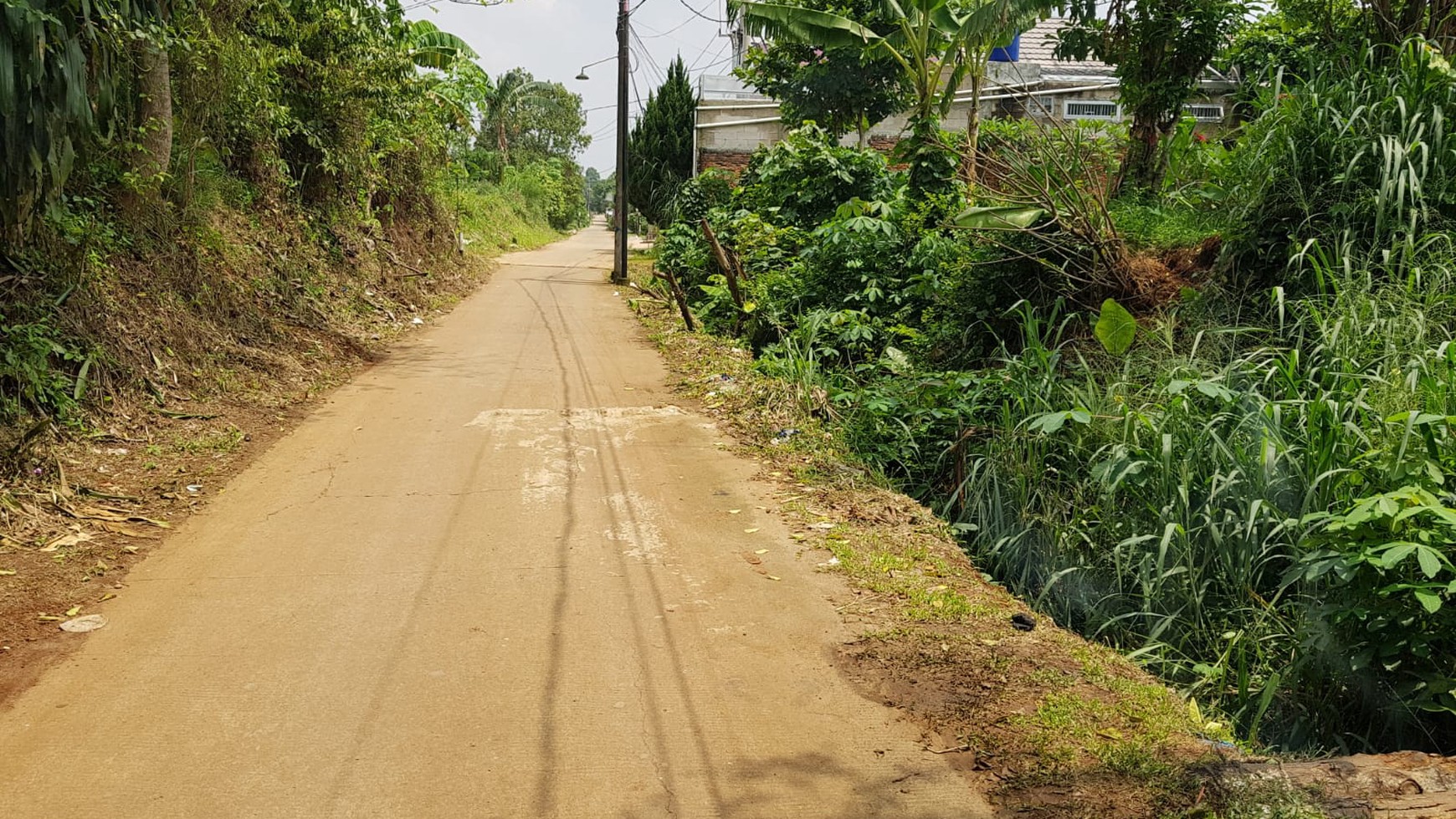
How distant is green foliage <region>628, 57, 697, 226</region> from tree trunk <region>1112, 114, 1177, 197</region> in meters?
16.4

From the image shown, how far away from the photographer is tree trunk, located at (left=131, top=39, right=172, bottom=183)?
8883mm

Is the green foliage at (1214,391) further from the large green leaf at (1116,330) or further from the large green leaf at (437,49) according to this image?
the large green leaf at (437,49)

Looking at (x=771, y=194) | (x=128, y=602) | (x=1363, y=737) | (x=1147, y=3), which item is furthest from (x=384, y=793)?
(x=771, y=194)

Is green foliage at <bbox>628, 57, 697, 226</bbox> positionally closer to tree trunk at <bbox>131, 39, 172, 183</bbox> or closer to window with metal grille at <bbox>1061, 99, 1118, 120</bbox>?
window with metal grille at <bbox>1061, 99, 1118, 120</bbox>

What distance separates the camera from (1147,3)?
37.4ft

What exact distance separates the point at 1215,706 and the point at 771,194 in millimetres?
11963

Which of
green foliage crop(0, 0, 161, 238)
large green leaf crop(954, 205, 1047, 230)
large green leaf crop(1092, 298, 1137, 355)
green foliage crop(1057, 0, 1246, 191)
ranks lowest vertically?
large green leaf crop(1092, 298, 1137, 355)

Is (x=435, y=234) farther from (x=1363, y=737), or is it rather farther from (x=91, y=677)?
(x=1363, y=737)

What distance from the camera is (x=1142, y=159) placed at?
11.7 meters

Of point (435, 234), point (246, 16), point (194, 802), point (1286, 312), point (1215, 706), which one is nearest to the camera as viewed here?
point (194, 802)

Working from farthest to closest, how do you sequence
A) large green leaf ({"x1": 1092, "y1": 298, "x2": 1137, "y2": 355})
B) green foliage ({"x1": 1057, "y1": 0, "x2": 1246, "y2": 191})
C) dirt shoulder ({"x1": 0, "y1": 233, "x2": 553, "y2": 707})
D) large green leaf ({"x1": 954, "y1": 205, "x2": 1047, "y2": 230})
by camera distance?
green foliage ({"x1": 1057, "y1": 0, "x2": 1246, "y2": 191}) → large green leaf ({"x1": 954, "y1": 205, "x2": 1047, "y2": 230}) → large green leaf ({"x1": 1092, "y1": 298, "x2": 1137, "y2": 355}) → dirt shoulder ({"x1": 0, "y1": 233, "x2": 553, "y2": 707})

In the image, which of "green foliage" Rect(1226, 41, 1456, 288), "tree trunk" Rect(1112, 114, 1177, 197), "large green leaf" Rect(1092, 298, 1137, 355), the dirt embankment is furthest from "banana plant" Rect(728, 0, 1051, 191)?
the dirt embankment

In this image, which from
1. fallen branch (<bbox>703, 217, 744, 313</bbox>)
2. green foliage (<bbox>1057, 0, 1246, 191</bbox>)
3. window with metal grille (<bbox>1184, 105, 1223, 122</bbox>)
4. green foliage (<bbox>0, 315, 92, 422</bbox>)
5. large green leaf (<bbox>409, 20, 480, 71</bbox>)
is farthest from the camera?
window with metal grille (<bbox>1184, 105, 1223, 122</bbox>)

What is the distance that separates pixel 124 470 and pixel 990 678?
5750 millimetres
